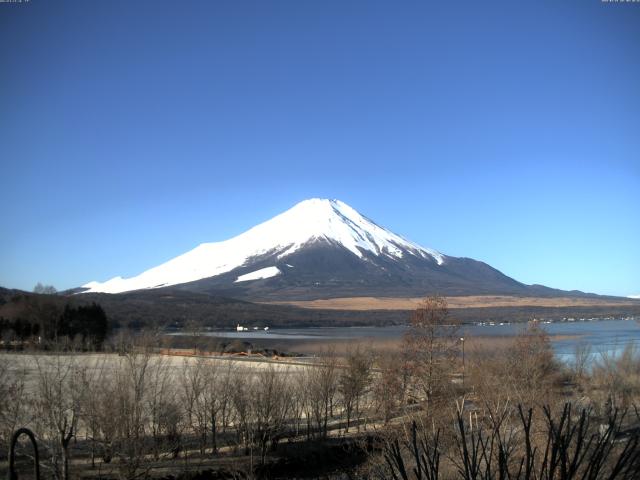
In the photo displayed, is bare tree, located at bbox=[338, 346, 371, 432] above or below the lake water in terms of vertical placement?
above

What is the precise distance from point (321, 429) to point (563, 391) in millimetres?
16517

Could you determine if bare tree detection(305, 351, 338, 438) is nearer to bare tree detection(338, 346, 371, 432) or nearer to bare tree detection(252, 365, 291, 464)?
bare tree detection(338, 346, 371, 432)

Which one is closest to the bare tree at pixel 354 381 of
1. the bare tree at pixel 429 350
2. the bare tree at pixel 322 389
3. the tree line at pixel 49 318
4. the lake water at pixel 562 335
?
the bare tree at pixel 322 389

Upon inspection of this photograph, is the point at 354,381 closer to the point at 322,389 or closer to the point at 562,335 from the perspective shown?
the point at 322,389

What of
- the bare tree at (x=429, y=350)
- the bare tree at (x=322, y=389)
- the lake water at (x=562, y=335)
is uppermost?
the bare tree at (x=429, y=350)

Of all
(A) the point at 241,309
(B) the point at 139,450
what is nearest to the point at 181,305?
(A) the point at 241,309

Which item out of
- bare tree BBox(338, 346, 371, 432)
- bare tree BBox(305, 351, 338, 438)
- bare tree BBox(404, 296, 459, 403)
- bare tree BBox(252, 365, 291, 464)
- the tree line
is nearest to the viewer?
bare tree BBox(252, 365, 291, 464)

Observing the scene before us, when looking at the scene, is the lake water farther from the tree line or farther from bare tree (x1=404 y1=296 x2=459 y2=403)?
the tree line

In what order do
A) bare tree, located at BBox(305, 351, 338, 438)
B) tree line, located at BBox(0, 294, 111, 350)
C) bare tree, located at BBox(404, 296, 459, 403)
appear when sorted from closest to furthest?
bare tree, located at BBox(404, 296, 459, 403)
bare tree, located at BBox(305, 351, 338, 438)
tree line, located at BBox(0, 294, 111, 350)

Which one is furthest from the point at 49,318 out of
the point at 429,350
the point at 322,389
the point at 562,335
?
the point at 562,335

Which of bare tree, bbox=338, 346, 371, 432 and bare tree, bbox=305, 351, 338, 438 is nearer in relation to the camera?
bare tree, bbox=305, 351, 338, 438

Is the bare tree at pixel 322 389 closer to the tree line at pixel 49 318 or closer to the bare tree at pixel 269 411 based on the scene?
the bare tree at pixel 269 411

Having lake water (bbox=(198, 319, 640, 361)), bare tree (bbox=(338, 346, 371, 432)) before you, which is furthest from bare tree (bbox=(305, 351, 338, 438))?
lake water (bbox=(198, 319, 640, 361))

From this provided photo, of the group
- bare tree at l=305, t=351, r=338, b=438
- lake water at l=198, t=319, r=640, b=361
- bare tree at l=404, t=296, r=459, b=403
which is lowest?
lake water at l=198, t=319, r=640, b=361
